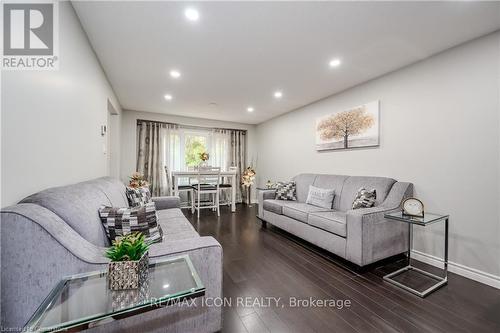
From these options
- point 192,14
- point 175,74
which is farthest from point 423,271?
point 175,74

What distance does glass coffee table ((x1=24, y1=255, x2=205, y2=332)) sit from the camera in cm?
72

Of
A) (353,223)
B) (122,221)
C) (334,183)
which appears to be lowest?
(353,223)

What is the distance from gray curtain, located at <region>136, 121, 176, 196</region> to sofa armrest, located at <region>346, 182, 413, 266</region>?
4.18 m

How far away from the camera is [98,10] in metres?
1.68

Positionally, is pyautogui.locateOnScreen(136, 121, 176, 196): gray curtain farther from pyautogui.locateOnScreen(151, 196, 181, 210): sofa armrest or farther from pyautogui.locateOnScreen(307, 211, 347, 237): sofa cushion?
pyautogui.locateOnScreen(307, 211, 347, 237): sofa cushion

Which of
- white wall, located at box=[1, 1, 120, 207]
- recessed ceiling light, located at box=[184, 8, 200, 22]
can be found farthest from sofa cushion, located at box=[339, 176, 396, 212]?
white wall, located at box=[1, 1, 120, 207]

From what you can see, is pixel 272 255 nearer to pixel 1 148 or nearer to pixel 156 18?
pixel 1 148

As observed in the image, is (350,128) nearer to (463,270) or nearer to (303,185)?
(303,185)

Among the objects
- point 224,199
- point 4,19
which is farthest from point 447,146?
point 224,199

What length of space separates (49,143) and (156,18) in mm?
1289

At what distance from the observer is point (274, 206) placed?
3.36 m

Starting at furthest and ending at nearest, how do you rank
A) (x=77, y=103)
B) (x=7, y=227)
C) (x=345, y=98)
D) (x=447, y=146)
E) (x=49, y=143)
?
(x=345, y=98), (x=447, y=146), (x=77, y=103), (x=49, y=143), (x=7, y=227)

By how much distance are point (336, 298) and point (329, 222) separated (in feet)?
2.78

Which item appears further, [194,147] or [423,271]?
[194,147]
